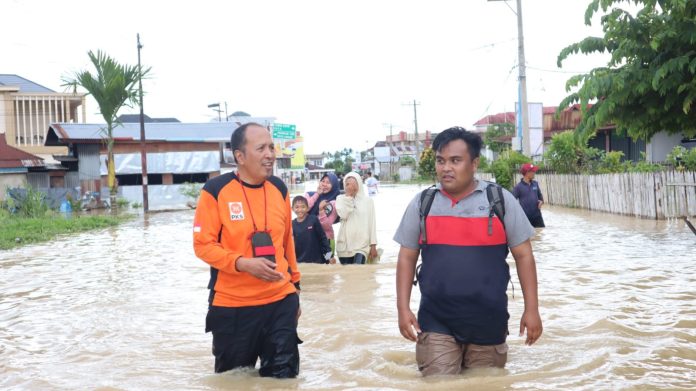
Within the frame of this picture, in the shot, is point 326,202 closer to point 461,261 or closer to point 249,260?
point 249,260

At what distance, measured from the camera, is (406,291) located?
447 cm

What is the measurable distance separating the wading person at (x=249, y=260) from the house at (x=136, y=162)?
3339 cm

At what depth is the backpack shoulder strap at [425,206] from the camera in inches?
172

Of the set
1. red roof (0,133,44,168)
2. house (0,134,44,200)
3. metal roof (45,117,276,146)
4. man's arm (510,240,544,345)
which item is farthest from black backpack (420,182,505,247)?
metal roof (45,117,276,146)

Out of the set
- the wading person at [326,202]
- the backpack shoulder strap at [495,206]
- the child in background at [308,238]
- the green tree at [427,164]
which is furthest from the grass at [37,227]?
the green tree at [427,164]

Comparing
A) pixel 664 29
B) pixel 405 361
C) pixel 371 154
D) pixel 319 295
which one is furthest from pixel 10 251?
pixel 371 154

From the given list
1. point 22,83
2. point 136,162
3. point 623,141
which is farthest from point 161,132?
point 22,83

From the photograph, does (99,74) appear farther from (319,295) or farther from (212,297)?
(212,297)

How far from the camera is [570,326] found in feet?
23.4

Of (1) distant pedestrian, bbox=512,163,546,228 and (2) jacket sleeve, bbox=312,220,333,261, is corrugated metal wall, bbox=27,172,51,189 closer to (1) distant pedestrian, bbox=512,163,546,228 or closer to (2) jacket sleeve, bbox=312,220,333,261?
(1) distant pedestrian, bbox=512,163,546,228

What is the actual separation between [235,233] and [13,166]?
3013 centimetres

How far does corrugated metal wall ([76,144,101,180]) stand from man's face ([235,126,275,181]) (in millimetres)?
34219

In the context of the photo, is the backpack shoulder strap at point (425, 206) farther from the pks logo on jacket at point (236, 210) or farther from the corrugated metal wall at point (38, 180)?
the corrugated metal wall at point (38, 180)

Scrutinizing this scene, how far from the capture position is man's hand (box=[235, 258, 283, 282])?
436cm
